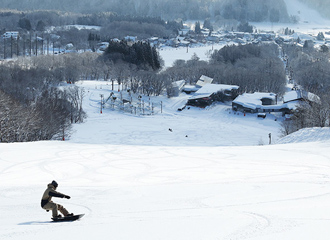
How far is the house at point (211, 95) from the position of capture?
4878 cm

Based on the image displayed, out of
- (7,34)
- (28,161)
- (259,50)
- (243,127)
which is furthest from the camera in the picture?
(7,34)

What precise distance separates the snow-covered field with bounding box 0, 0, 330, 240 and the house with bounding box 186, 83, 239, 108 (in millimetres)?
28824

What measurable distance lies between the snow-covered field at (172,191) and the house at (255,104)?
25136 mm

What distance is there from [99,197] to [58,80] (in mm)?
44054

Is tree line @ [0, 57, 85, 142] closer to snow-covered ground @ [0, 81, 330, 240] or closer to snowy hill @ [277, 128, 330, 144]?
snow-covered ground @ [0, 81, 330, 240]

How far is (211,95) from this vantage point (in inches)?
1962

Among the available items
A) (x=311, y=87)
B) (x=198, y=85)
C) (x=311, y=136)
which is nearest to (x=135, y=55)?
(x=198, y=85)

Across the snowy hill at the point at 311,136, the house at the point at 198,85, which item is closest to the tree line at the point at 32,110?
the snowy hill at the point at 311,136

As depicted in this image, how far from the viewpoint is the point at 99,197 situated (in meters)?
8.52

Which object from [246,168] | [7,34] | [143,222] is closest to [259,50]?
[7,34]

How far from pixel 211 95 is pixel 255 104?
6.66 m

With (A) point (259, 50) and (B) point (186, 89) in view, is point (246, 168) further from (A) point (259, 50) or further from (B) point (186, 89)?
(A) point (259, 50)

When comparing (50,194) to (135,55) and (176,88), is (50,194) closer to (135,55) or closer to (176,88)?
(176,88)

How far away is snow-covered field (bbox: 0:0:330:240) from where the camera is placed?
6.05m
